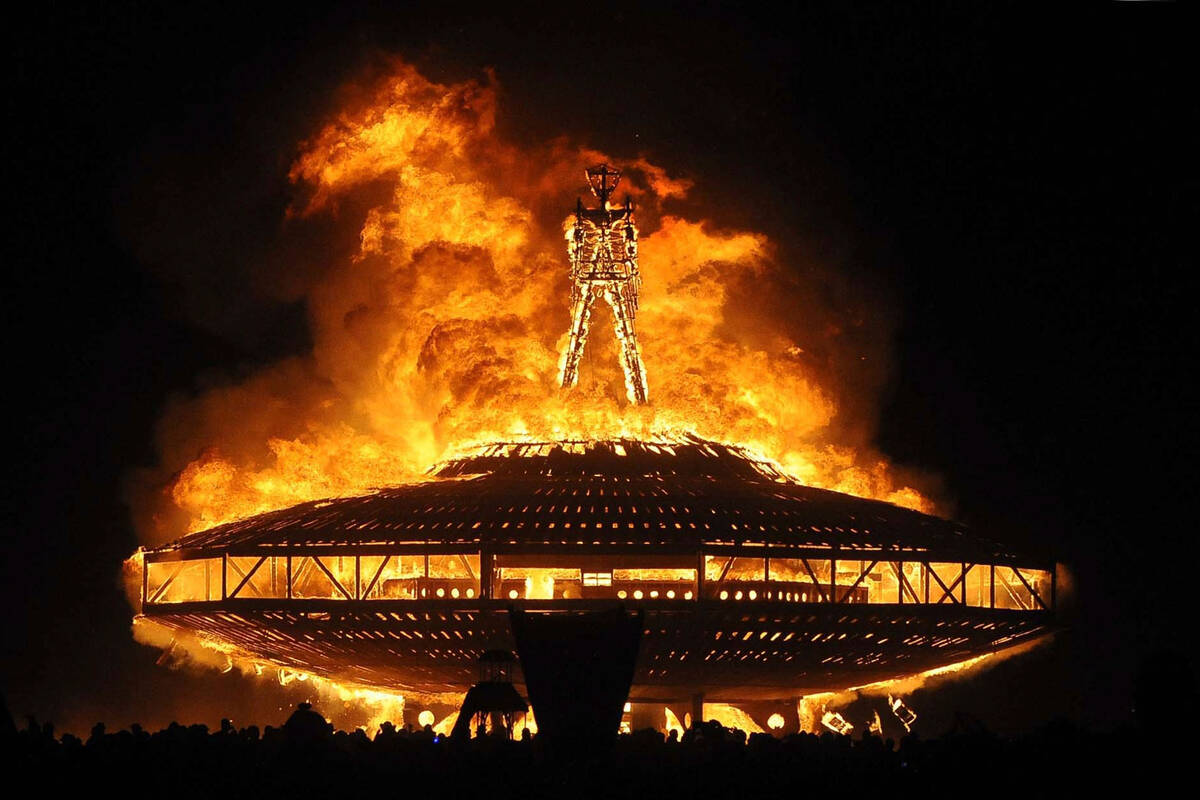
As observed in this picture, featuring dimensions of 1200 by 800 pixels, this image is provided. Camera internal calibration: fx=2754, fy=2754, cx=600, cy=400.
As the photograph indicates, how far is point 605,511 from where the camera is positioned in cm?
8144

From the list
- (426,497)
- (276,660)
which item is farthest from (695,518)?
(276,660)

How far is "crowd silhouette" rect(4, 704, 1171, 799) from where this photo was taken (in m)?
57.2

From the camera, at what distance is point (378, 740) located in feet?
203

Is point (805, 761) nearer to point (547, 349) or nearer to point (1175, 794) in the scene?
point (1175, 794)

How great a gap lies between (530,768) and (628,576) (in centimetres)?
2382

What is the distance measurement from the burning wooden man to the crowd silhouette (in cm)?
3090

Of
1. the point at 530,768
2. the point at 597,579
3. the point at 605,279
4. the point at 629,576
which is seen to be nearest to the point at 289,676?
the point at 629,576

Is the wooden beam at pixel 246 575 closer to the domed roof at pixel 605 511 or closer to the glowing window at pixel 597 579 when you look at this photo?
the domed roof at pixel 605 511

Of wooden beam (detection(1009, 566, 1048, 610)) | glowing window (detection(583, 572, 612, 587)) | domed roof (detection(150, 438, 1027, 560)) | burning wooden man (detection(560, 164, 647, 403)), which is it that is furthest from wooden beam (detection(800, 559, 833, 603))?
burning wooden man (detection(560, 164, 647, 403))

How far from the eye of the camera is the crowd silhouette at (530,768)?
57188 mm

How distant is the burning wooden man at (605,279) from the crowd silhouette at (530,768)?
101ft

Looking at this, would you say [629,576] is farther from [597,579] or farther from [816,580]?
[816,580]

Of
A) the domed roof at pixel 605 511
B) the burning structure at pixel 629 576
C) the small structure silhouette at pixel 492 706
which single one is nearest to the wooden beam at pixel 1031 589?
the burning structure at pixel 629 576

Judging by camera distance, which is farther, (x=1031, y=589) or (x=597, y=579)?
(x=1031, y=589)
